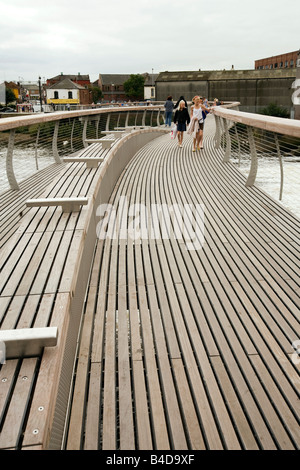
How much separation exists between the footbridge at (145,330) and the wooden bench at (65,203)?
0.5 inches

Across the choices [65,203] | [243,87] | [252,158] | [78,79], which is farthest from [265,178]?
[78,79]

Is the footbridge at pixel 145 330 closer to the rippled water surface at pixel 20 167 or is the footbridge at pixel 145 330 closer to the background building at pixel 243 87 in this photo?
the rippled water surface at pixel 20 167

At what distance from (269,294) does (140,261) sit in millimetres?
1199

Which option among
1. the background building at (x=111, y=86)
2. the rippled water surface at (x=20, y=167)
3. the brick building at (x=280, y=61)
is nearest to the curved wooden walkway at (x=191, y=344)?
the rippled water surface at (x=20, y=167)

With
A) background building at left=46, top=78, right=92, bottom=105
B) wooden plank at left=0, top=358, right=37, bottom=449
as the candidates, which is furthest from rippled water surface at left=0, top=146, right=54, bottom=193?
background building at left=46, top=78, right=92, bottom=105

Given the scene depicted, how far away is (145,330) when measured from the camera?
2.76 metres

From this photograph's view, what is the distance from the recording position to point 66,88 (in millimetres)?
103938

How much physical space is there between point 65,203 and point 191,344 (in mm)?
1579

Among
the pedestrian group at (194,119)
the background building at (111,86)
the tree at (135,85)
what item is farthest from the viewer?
A: the background building at (111,86)

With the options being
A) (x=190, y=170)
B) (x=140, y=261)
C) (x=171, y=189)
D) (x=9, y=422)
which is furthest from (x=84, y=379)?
(x=190, y=170)

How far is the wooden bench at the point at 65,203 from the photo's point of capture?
3.37 metres

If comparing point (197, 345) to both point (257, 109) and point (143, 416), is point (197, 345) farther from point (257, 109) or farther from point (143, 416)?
point (257, 109)

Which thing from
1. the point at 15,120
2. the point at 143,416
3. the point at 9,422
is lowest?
the point at 143,416

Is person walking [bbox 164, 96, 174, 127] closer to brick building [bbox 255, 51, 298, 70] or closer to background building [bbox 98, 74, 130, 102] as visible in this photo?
brick building [bbox 255, 51, 298, 70]
